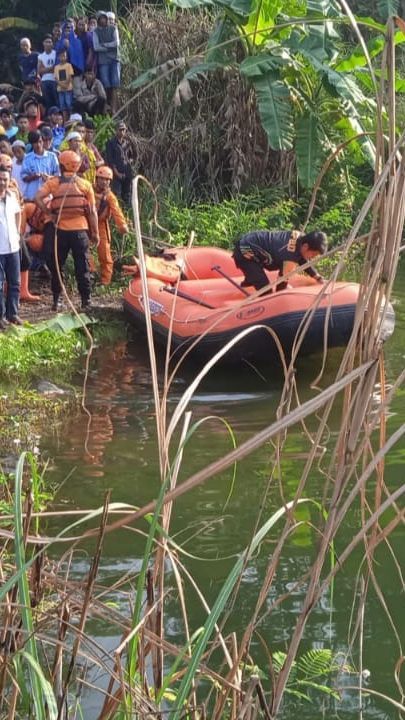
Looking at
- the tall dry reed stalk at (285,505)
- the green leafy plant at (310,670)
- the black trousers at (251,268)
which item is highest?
the tall dry reed stalk at (285,505)

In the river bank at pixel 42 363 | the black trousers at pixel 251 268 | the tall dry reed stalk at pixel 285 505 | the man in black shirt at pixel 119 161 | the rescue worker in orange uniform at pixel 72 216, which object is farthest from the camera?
the man in black shirt at pixel 119 161

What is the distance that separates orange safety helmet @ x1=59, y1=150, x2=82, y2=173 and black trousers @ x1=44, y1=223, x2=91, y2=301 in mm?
598

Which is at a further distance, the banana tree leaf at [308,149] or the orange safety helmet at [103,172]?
the banana tree leaf at [308,149]

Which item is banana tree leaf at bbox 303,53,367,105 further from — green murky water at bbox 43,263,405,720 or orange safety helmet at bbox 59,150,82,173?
orange safety helmet at bbox 59,150,82,173

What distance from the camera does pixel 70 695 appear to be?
13.3 feet

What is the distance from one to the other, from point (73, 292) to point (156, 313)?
218 cm

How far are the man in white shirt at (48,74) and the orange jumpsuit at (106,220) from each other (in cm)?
497

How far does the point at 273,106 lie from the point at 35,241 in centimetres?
294

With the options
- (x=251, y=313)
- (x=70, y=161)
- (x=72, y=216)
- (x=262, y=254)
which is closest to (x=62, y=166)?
(x=70, y=161)

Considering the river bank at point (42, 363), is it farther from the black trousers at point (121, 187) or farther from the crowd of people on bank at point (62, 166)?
the black trousers at point (121, 187)

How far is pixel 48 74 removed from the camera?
16531 mm

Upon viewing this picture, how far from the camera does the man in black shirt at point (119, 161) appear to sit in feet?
45.9

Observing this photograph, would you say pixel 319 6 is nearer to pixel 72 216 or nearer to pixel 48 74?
pixel 72 216

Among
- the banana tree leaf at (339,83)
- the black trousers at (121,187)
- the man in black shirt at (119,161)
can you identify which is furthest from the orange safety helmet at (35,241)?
the banana tree leaf at (339,83)
